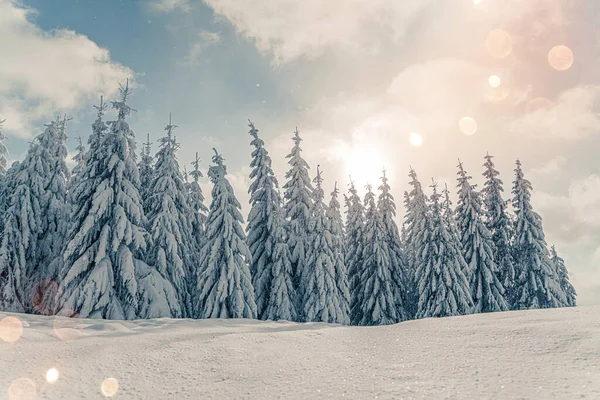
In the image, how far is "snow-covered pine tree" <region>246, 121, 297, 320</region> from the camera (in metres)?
24.6

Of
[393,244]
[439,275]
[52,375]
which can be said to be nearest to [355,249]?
[393,244]

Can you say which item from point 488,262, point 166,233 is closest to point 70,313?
point 166,233

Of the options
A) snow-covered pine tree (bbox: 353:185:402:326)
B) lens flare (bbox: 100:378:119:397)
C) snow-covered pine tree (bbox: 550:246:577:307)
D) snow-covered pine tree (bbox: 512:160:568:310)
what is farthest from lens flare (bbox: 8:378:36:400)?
snow-covered pine tree (bbox: 550:246:577:307)

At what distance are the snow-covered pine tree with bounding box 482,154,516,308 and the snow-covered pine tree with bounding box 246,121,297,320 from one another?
18.3 m

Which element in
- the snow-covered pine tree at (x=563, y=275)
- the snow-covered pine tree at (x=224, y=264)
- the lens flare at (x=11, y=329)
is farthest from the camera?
the snow-covered pine tree at (x=563, y=275)

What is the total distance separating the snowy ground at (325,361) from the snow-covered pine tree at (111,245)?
32.2 ft

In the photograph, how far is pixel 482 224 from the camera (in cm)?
3086

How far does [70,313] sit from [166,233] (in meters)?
6.79

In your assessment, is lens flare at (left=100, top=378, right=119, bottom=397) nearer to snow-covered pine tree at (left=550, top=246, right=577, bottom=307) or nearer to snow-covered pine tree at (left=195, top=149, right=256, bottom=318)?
snow-covered pine tree at (left=195, top=149, right=256, bottom=318)

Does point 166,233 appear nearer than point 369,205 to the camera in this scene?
Yes

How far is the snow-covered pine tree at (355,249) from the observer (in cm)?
3122

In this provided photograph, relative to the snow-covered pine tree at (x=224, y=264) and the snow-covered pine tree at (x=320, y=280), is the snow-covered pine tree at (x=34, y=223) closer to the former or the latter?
the snow-covered pine tree at (x=224, y=264)

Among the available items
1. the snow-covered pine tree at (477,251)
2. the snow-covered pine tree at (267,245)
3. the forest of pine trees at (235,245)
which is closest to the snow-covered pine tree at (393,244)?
the forest of pine trees at (235,245)

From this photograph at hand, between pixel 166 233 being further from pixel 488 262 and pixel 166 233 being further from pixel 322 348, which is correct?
pixel 488 262
